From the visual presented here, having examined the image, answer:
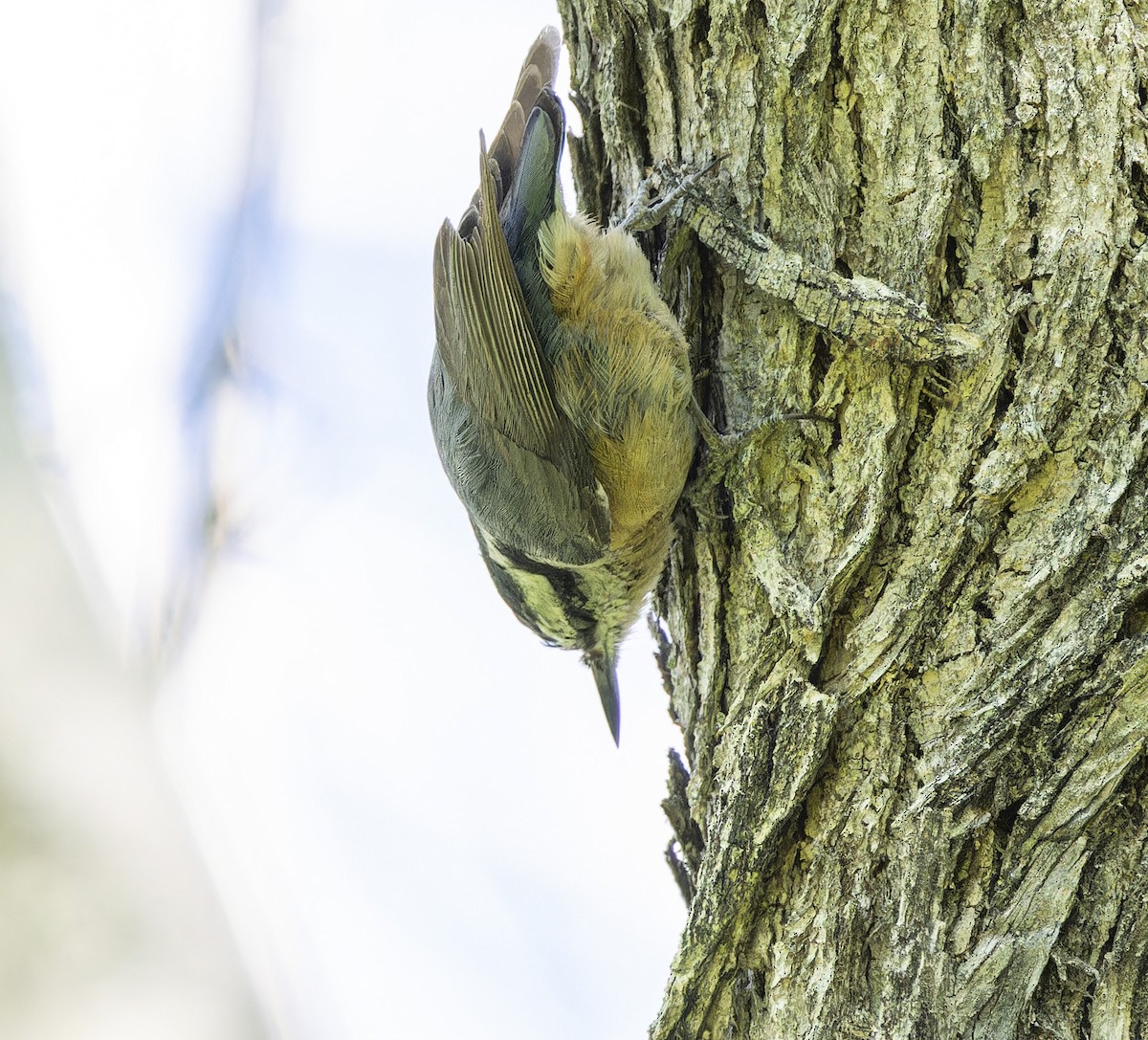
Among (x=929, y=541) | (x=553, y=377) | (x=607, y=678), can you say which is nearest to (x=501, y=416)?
(x=553, y=377)

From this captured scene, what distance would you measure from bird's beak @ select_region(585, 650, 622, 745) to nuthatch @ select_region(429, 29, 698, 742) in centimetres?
20

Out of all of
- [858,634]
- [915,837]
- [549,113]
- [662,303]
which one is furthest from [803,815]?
[549,113]

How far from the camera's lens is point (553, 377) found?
2816 millimetres

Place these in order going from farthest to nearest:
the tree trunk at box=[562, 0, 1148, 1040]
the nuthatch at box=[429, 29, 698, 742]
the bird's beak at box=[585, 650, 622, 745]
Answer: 1. the bird's beak at box=[585, 650, 622, 745]
2. the nuthatch at box=[429, 29, 698, 742]
3. the tree trunk at box=[562, 0, 1148, 1040]

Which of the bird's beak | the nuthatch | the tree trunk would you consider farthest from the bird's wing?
the tree trunk

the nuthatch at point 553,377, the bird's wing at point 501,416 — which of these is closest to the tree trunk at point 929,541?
the nuthatch at point 553,377

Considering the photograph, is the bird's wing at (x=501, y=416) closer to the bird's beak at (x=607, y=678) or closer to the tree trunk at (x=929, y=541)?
the bird's beak at (x=607, y=678)

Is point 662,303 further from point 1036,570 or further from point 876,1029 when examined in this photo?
point 876,1029

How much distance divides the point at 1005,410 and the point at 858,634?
50 centimetres

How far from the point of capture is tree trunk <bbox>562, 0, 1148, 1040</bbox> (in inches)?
74.7

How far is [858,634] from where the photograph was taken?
6.93 ft

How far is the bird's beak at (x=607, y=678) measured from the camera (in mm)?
3053

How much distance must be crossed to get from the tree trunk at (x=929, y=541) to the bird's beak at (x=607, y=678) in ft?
2.17

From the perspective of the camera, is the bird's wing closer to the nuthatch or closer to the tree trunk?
the nuthatch
